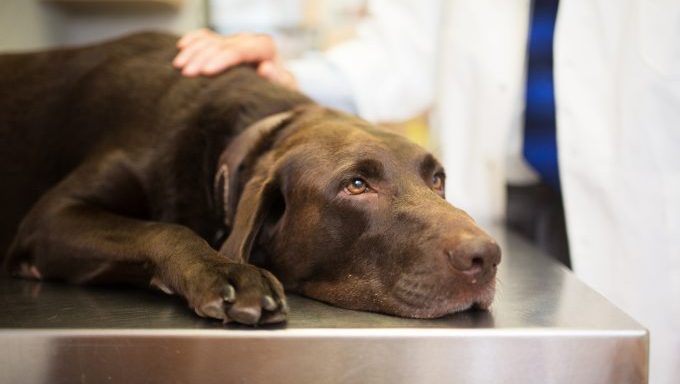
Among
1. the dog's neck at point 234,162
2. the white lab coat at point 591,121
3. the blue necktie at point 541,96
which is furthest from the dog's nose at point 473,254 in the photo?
the blue necktie at point 541,96

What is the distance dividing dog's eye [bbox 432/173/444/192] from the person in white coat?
44 centimetres

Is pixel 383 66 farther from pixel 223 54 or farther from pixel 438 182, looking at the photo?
pixel 438 182

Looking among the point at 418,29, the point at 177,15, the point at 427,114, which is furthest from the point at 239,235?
the point at 177,15

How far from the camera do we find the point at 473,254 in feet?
3.03

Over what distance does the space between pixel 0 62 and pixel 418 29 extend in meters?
1.16

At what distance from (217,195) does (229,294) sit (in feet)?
1.70

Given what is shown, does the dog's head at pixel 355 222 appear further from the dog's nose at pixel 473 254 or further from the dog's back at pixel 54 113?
the dog's back at pixel 54 113

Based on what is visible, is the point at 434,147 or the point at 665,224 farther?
the point at 434,147

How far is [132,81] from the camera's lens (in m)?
1.53

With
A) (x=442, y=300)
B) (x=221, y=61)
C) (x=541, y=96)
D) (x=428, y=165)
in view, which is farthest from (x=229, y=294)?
(x=541, y=96)

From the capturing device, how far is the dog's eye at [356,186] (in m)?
1.12

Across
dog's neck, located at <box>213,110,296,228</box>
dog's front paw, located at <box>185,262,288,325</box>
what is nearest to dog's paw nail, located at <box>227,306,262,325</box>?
dog's front paw, located at <box>185,262,288,325</box>

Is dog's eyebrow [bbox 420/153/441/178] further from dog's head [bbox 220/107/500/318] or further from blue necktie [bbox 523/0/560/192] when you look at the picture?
blue necktie [bbox 523/0/560/192]

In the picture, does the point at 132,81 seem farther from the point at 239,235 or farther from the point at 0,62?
the point at 239,235
